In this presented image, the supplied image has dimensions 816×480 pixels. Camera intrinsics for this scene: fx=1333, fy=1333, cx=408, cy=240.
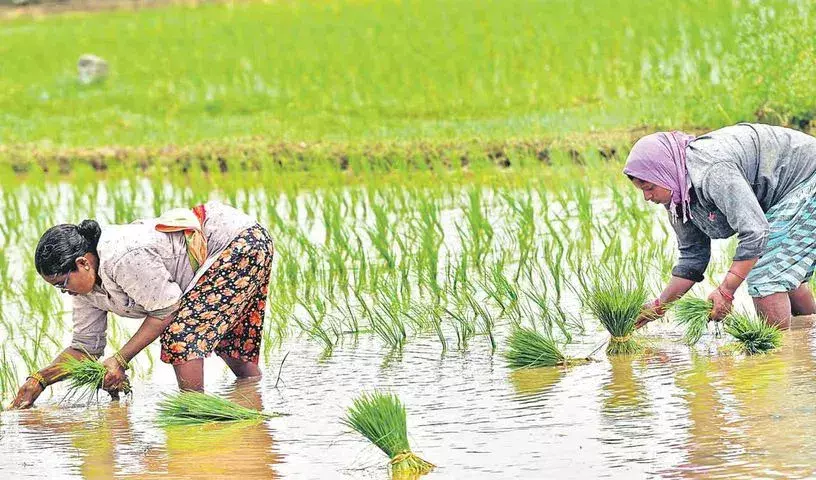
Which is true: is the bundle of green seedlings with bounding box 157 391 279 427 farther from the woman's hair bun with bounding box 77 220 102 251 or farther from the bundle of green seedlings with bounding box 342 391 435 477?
the bundle of green seedlings with bounding box 342 391 435 477

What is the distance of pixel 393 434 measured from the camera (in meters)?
3.38

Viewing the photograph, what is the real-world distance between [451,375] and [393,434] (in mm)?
1113

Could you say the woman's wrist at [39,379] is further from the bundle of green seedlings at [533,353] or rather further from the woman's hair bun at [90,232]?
the bundle of green seedlings at [533,353]

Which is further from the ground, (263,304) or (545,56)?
(545,56)

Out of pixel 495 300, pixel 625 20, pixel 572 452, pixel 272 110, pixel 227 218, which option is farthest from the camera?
pixel 625 20

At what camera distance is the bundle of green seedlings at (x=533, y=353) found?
14.5 ft

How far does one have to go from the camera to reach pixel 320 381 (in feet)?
15.0

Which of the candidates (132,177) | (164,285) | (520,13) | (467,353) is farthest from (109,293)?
(520,13)

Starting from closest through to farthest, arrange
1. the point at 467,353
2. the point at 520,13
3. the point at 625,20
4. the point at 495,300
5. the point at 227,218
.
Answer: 1. the point at 227,218
2. the point at 467,353
3. the point at 495,300
4. the point at 625,20
5. the point at 520,13

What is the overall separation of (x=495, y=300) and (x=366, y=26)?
1056 cm

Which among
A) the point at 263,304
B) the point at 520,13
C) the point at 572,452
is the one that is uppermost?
Result: the point at 520,13

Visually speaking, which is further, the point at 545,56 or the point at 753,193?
the point at 545,56

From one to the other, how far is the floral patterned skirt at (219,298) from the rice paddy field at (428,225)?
258mm

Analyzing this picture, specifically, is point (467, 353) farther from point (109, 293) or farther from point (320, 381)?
point (109, 293)
